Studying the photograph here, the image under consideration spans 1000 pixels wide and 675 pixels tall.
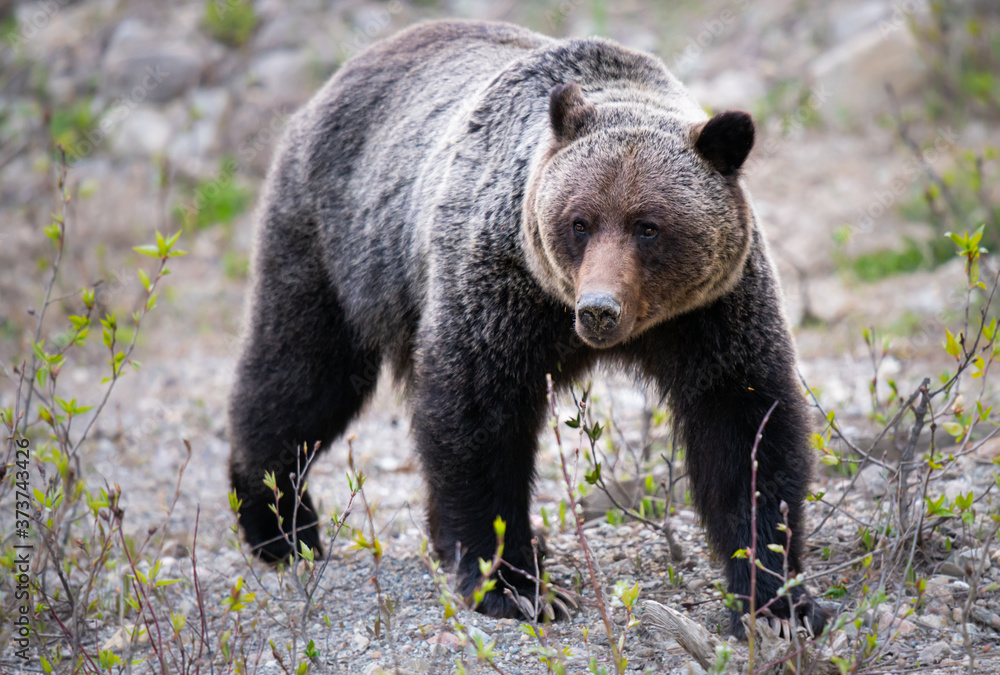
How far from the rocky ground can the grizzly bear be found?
0.43m

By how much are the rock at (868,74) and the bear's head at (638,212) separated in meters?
8.45

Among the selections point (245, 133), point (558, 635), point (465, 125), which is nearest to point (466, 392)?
point (558, 635)

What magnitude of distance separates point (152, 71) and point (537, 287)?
1113 cm

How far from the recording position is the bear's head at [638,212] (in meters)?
3.91

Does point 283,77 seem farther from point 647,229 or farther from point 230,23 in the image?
point 647,229

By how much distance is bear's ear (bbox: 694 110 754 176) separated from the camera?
157 inches

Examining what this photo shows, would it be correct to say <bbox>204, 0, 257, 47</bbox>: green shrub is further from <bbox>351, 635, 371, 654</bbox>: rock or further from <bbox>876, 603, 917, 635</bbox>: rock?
<bbox>876, 603, 917, 635</bbox>: rock

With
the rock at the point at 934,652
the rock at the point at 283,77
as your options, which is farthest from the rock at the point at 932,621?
the rock at the point at 283,77

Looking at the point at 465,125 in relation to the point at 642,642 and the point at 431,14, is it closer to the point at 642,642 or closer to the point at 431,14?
the point at 642,642

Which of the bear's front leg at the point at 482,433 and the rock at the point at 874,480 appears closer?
the bear's front leg at the point at 482,433

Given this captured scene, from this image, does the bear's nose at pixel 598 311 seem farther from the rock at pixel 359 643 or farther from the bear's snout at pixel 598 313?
the rock at pixel 359 643

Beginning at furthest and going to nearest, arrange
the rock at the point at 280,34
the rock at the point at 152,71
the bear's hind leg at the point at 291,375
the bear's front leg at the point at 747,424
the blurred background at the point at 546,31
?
the rock at the point at 280,34 → the rock at the point at 152,71 → the blurred background at the point at 546,31 → the bear's hind leg at the point at 291,375 → the bear's front leg at the point at 747,424

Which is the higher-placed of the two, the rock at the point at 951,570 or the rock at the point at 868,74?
the rock at the point at 868,74

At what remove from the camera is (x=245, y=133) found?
12.9m
